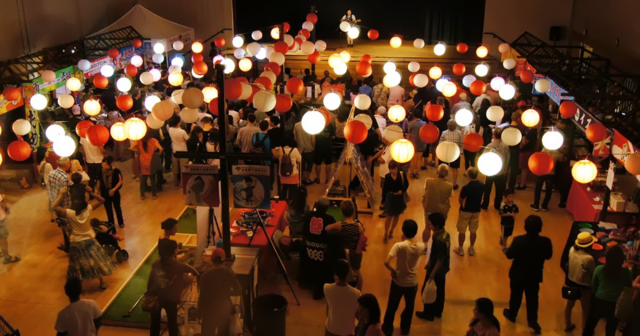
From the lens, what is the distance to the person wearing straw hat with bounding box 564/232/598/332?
5863 mm

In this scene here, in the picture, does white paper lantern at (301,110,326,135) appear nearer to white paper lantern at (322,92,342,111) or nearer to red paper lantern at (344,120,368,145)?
red paper lantern at (344,120,368,145)

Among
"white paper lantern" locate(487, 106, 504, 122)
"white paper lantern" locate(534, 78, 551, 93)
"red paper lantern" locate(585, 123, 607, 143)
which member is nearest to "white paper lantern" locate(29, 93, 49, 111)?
"white paper lantern" locate(487, 106, 504, 122)

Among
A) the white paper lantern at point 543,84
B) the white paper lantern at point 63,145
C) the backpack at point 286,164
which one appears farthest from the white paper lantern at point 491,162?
the white paper lantern at point 63,145

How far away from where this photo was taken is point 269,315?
5.66 metres

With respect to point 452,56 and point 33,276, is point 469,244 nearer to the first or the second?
point 33,276

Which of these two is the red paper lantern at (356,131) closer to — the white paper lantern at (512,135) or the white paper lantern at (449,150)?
the white paper lantern at (449,150)

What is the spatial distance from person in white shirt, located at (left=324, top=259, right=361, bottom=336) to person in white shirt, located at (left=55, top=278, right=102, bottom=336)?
82.9 inches

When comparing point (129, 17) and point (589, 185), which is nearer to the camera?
point (589, 185)

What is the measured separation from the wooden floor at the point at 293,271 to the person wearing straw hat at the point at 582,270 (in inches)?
15.1

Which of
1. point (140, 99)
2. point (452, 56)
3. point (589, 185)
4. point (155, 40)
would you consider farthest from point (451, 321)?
point (452, 56)

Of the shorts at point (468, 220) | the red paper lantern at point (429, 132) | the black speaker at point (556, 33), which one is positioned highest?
the black speaker at point (556, 33)

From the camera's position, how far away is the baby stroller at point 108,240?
24.5ft

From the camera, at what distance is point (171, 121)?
9.99 m

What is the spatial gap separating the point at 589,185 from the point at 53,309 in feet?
26.0
